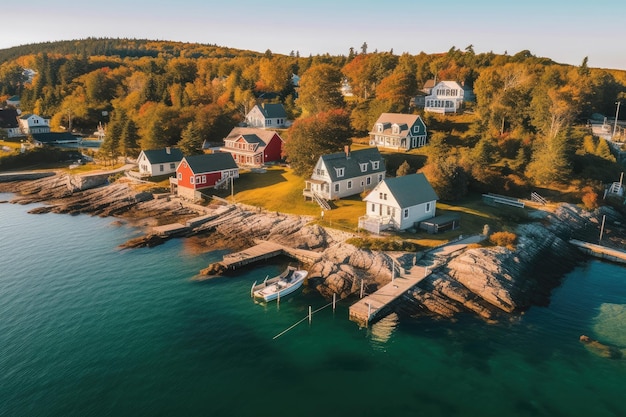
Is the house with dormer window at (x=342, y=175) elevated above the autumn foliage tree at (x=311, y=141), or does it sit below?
below

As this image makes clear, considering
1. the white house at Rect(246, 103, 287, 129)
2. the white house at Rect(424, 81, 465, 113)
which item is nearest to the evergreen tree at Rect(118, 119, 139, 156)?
the white house at Rect(246, 103, 287, 129)

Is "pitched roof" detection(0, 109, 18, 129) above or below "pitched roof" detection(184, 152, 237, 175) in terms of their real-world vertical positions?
above

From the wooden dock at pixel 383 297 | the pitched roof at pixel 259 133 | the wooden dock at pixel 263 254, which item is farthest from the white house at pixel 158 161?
the wooden dock at pixel 383 297

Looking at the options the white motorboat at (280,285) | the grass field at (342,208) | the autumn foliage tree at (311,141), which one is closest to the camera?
the white motorboat at (280,285)

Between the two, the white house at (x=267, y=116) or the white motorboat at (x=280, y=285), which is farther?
the white house at (x=267, y=116)

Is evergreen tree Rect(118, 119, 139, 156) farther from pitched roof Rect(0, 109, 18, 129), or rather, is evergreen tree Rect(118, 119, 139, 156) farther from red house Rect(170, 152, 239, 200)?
pitched roof Rect(0, 109, 18, 129)

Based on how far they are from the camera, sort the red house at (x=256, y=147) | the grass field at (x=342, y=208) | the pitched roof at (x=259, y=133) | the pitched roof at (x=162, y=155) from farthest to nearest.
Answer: the pitched roof at (x=259, y=133) < the red house at (x=256, y=147) < the pitched roof at (x=162, y=155) < the grass field at (x=342, y=208)

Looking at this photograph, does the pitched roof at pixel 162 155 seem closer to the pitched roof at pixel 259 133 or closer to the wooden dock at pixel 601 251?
the pitched roof at pixel 259 133

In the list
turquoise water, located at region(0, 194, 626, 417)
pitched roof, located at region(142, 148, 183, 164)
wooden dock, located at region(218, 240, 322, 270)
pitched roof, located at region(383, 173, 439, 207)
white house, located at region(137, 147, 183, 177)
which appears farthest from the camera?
pitched roof, located at region(142, 148, 183, 164)
